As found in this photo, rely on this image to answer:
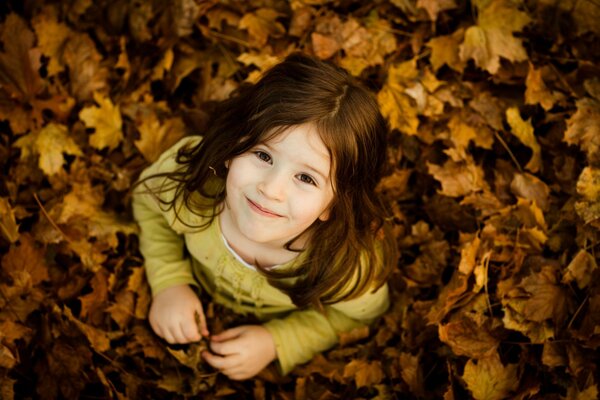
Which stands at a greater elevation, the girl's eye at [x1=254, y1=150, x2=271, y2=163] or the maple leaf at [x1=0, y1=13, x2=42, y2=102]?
the maple leaf at [x1=0, y1=13, x2=42, y2=102]

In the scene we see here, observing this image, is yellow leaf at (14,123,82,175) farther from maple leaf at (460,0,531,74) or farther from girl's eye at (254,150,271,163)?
maple leaf at (460,0,531,74)

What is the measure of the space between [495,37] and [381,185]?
77cm

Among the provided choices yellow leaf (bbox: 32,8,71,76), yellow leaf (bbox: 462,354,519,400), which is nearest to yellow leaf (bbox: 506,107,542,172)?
yellow leaf (bbox: 462,354,519,400)

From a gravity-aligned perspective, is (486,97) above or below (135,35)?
below

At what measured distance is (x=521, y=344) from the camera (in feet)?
6.20

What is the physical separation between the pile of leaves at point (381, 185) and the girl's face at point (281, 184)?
2.29ft

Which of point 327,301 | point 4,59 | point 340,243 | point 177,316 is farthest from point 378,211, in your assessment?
point 4,59

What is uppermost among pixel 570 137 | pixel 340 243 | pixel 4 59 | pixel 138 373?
pixel 4 59

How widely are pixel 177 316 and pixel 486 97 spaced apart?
61.9 inches

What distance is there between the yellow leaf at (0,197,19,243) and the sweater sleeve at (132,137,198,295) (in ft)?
1.44

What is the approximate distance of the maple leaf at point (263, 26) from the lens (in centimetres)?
240

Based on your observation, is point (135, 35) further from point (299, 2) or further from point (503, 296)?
point (503, 296)

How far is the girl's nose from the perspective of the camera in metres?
Result: 1.46

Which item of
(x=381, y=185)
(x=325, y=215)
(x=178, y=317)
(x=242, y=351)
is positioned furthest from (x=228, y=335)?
(x=381, y=185)
